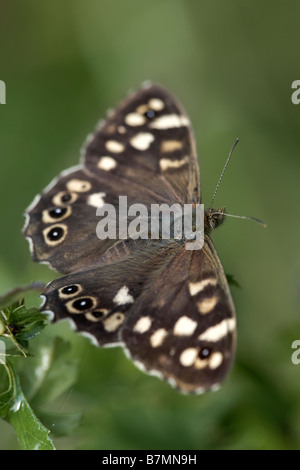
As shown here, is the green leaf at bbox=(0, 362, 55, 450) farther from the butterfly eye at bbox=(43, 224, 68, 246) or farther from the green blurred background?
the green blurred background

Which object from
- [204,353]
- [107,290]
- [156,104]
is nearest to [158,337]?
[204,353]

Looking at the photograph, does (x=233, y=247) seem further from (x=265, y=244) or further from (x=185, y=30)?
(x=185, y=30)

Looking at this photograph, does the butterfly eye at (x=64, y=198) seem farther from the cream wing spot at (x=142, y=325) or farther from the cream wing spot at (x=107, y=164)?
the cream wing spot at (x=142, y=325)

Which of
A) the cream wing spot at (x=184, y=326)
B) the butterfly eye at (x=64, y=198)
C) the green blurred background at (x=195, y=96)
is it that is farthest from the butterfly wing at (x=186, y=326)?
the green blurred background at (x=195, y=96)

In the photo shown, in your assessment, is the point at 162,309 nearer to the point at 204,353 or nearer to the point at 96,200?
the point at 204,353
